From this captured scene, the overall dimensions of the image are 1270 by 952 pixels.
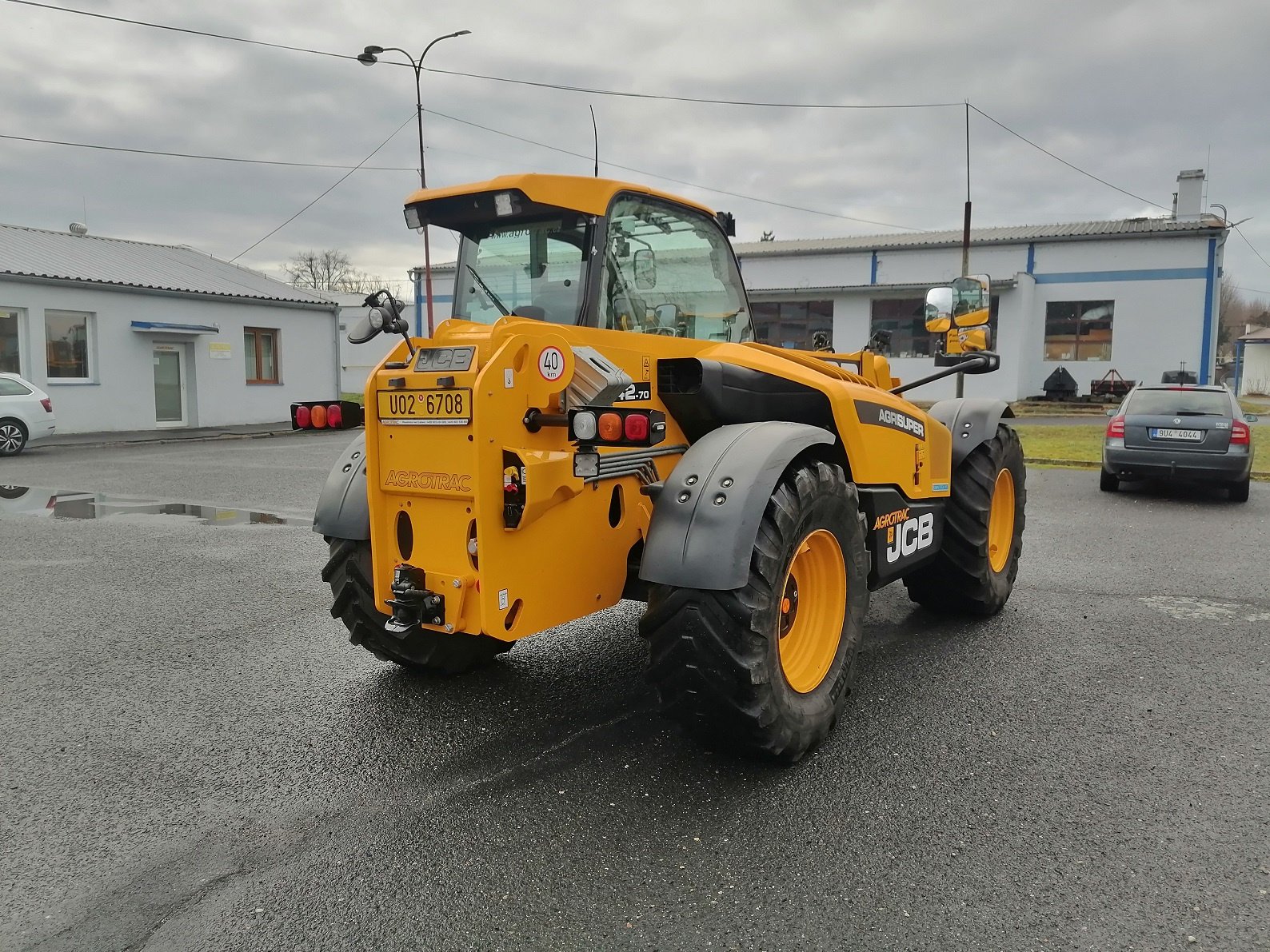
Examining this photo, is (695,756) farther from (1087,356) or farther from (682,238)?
(1087,356)

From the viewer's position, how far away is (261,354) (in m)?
26.5

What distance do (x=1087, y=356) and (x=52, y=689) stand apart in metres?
32.3

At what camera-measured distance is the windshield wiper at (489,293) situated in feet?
14.0

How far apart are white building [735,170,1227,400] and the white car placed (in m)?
18.4

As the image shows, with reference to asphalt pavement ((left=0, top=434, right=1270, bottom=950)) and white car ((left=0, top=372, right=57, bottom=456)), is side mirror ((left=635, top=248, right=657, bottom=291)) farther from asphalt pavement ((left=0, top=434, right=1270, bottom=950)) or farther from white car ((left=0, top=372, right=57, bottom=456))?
white car ((left=0, top=372, right=57, bottom=456))

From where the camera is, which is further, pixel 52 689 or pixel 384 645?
pixel 52 689

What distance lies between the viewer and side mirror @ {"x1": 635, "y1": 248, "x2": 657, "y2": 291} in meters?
4.30

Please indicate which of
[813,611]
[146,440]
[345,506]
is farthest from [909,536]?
[146,440]

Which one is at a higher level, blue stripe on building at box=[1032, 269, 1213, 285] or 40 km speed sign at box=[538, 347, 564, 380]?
blue stripe on building at box=[1032, 269, 1213, 285]

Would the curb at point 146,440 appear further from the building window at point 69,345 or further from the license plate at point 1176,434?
the license plate at point 1176,434

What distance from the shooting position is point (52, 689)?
4.68 meters

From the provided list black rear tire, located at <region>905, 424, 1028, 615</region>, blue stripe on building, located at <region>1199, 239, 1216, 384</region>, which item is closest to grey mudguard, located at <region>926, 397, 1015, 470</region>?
black rear tire, located at <region>905, 424, 1028, 615</region>

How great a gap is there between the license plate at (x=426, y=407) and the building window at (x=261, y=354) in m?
24.2

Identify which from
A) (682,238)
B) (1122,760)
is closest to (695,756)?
(1122,760)
